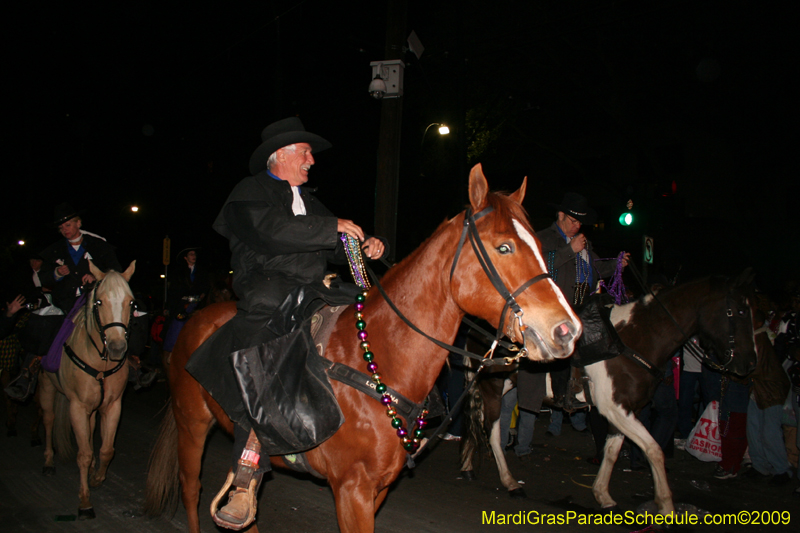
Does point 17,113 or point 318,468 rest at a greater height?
point 17,113

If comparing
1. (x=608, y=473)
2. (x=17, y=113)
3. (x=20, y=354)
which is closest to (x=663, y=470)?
(x=608, y=473)

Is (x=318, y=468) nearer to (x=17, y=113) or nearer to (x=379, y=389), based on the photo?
(x=379, y=389)

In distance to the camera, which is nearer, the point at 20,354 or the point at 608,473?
the point at 608,473

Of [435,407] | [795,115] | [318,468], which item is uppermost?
[795,115]

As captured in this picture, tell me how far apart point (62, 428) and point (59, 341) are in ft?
3.85

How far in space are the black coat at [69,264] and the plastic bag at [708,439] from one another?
7.87 meters

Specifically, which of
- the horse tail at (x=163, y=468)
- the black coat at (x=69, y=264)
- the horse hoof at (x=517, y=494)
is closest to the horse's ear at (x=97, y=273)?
the black coat at (x=69, y=264)

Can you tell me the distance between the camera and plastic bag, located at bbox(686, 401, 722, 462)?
6.67 metres

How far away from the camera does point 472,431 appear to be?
6.33 m

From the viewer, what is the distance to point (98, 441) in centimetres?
750

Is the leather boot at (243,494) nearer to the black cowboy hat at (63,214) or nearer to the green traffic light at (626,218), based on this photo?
the black cowboy hat at (63,214)

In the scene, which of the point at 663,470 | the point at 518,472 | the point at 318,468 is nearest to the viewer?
the point at 318,468

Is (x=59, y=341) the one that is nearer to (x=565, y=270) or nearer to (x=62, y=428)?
(x=62, y=428)

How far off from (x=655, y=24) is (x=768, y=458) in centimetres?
1429
